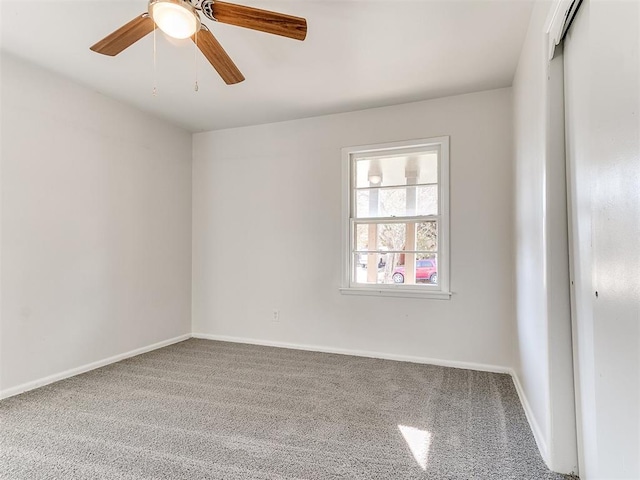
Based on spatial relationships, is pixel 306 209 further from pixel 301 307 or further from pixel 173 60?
pixel 173 60

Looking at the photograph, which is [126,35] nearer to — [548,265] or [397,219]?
[548,265]

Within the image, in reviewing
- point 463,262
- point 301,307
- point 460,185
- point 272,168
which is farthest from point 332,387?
point 272,168

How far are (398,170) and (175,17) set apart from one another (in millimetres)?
2468

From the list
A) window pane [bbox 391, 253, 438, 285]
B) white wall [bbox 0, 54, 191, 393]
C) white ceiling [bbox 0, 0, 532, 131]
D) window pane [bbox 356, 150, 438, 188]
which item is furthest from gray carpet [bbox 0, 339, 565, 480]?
white ceiling [bbox 0, 0, 532, 131]

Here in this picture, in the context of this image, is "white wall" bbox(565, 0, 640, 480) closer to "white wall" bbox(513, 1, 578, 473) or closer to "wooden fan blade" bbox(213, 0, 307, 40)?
"white wall" bbox(513, 1, 578, 473)

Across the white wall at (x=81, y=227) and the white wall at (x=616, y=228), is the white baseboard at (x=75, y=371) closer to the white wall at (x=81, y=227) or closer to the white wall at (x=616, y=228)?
the white wall at (x=81, y=227)

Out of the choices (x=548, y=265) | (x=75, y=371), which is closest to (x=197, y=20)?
(x=548, y=265)

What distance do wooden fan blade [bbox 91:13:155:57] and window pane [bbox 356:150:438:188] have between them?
2325 millimetres

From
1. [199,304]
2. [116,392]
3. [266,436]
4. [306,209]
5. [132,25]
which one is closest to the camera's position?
[132,25]

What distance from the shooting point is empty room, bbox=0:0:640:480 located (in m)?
1.60

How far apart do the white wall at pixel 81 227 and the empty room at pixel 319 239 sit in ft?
0.06

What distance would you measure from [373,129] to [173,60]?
1903 millimetres

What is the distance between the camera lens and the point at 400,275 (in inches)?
138

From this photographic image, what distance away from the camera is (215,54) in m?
1.99
